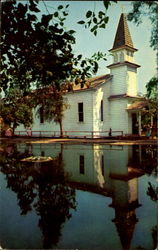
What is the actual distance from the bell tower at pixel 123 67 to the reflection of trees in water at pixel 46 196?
16.2 metres

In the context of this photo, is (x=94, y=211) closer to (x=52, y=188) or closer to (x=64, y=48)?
(x=52, y=188)

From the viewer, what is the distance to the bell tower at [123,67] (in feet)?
72.6

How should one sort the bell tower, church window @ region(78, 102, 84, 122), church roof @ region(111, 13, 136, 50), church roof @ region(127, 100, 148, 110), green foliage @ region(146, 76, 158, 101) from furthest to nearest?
church window @ region(78, 102, 84, 122)
church roof @ region(111, 13, 136, 50)
the bell tower
church roof @ region(127, 100, 148, 110)
green foliage @ region(146, 76, 158, 101)

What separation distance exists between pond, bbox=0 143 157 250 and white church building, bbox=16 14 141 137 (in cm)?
1454

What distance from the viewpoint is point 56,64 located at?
291 cm

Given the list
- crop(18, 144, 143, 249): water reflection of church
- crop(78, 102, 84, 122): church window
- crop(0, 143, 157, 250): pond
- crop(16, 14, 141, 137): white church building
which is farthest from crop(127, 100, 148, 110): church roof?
crop(0, 143, 157, 250): pond

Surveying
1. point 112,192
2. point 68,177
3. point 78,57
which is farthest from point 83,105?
point 78,57

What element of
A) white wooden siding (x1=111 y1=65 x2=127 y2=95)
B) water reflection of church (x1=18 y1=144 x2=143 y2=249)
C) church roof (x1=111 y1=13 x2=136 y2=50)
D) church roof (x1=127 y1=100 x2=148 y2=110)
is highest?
church roof (x1=111 y1=13 x2=136 y2=50)

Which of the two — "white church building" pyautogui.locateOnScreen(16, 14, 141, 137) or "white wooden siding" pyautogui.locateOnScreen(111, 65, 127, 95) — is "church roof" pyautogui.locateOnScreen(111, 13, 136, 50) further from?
"white wooden siding" pyautogui.locateOnScreen(111, 65, 127, 95)

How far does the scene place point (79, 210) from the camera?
414 centimetres

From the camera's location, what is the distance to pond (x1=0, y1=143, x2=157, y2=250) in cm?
298

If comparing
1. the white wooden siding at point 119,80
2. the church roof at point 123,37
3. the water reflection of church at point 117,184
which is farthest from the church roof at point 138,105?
the water reflection of church at point 117,184

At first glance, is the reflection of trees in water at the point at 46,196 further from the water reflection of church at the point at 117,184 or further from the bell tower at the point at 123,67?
the bell tower at the point at 123,67

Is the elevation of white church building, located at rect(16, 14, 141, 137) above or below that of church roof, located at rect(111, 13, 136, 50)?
below
